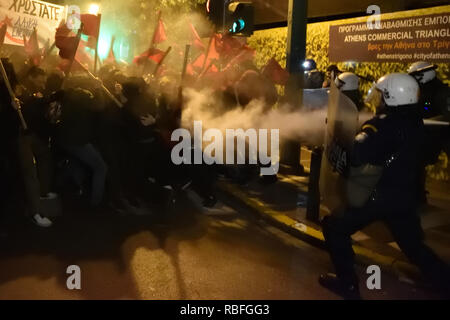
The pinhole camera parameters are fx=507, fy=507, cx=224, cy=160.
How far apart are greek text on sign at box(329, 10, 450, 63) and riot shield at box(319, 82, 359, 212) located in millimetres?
4206

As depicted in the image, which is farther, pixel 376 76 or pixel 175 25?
pixel 175 25

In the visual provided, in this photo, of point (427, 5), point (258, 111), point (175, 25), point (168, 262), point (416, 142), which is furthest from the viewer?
point (175, 25)

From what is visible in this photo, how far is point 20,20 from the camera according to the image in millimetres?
8852

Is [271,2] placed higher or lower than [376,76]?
higher

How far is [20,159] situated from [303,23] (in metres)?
5.04

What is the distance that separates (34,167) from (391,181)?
374cm

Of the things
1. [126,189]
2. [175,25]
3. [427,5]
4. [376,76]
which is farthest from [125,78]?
[175,25]

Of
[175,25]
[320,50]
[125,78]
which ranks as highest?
[175,25]

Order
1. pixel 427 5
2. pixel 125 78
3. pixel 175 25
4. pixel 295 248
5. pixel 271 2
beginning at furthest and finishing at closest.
Result: pixel 175 25, pixel 271 2, pixel 427 5, pixel 125 78, pixel 295 248

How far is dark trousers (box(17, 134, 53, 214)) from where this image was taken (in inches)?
214

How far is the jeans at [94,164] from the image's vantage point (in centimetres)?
603

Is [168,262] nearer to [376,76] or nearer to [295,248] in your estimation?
[295,248]

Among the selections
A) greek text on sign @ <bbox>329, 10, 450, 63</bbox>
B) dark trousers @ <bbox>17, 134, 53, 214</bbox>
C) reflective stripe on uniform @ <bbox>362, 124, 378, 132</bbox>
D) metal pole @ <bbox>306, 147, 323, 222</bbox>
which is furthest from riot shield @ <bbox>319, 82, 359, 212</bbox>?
greek text on sign @ <bbox>329, 10, 450, 63</bbox>

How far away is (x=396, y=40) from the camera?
8562mm
